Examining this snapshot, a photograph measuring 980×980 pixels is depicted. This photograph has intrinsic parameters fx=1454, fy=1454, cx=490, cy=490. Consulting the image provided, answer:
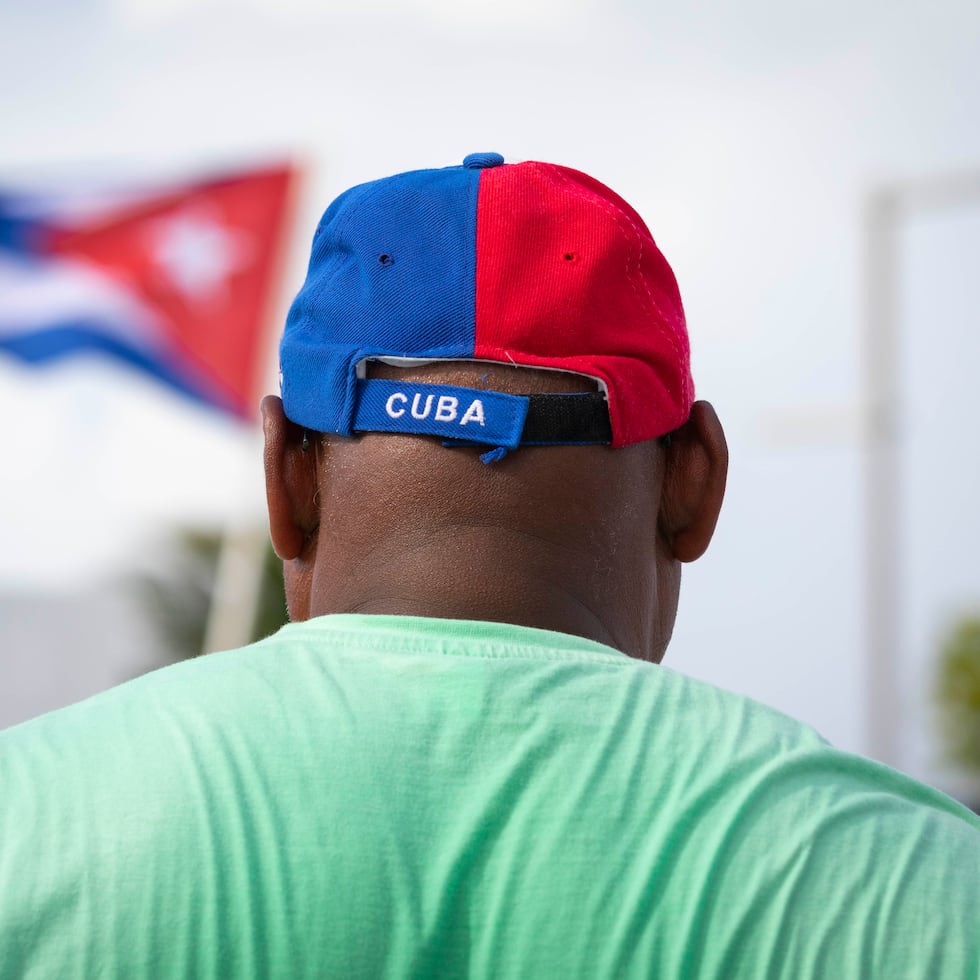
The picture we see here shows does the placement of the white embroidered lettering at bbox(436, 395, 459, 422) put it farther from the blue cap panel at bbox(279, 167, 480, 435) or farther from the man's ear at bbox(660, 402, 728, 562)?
the man's ear at bbox(660, 402, 728, 562)

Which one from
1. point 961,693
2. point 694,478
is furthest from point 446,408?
point 961,693

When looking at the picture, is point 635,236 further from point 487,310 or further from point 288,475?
point 288,475

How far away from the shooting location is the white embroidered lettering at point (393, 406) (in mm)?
1731

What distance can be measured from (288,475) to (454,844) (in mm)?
705

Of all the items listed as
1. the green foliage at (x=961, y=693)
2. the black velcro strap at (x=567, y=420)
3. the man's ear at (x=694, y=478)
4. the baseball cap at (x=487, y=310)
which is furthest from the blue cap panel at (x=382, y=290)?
the green foliage at (x=961, y=693)

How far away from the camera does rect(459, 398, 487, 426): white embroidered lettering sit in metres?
1.68

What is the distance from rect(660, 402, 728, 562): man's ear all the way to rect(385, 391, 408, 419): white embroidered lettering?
17.0 inches

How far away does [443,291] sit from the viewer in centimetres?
176

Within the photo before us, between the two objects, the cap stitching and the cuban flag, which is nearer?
the cap stitching

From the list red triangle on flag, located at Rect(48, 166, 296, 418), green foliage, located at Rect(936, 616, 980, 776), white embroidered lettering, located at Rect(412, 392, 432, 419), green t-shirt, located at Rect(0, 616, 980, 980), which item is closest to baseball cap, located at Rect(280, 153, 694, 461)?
white embroidered lettering, located at Rect(412, 392, 432, 419)

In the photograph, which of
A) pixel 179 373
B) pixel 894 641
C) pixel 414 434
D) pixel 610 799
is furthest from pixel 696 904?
pixel 894 641

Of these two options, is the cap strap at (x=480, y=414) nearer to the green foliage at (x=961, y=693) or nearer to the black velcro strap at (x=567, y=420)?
the black velcro strap at (x=567, y=420)

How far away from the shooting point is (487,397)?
5.56 feet

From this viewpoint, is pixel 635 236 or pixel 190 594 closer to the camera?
pixel 635 236
